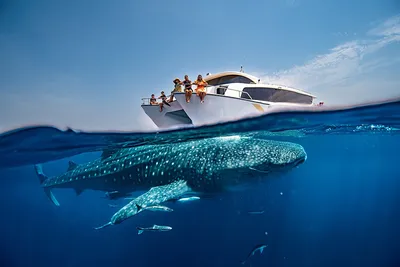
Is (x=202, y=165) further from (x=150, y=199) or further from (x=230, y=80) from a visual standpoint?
(x=230, y=80)

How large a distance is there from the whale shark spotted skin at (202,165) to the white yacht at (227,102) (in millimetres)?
2549

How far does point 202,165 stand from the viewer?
787cm

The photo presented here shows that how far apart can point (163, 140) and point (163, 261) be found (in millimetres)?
8411

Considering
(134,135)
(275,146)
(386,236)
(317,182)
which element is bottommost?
(317,182)

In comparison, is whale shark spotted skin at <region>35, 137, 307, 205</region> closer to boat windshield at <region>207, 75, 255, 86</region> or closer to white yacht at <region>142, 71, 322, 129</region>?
white yacht at <region>142, 71, 322, 129</region>

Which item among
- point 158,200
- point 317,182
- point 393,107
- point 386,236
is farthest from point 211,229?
point 317,182

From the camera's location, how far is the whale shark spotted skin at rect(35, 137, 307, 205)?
780 cm

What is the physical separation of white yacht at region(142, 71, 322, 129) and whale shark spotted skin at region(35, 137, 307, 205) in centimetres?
255

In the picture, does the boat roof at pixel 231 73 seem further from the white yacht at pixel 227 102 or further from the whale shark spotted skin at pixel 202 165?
the whale shark spotted skin at pixel 202 165

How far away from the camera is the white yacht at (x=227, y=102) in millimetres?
11023

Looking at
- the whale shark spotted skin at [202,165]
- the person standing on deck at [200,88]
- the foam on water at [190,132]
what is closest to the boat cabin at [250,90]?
the person standing on deck at [200,88]

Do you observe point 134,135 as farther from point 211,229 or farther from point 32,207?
point 32,207

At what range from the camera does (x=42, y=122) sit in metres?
9.39

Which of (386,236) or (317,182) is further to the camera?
(317,182)
